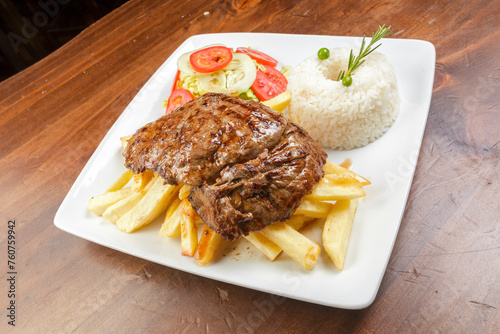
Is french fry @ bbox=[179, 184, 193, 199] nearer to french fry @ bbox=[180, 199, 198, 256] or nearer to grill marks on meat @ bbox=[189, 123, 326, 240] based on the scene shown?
french fry @ bbox=[180, 199, 198, 256]

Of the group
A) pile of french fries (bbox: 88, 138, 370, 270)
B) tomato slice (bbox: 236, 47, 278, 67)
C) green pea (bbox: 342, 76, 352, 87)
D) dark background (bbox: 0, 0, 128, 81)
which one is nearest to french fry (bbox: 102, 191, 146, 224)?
pile of french fries (bbox: 88, 138, 370, 270)

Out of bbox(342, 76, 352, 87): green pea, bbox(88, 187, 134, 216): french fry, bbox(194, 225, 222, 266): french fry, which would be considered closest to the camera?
bbox(194, 225, 222, 266): french fry

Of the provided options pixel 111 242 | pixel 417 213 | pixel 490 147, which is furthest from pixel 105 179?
pixel 490 147

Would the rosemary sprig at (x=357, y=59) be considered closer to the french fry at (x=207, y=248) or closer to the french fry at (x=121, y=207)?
the french fry at (x=207, y=248)

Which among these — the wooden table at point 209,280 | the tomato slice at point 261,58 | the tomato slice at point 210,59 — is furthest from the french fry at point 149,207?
the tomato slice at point 261,58

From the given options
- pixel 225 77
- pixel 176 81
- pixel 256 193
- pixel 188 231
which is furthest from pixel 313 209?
pixel 176 81

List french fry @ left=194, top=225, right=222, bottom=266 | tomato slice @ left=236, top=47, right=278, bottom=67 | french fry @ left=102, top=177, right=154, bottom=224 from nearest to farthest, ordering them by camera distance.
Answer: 1. french fry @ left=194, top=225, right=222, bottom=266
2. french fry @ left=102, top=177, right=154, bottom=224
3. tomato slice @ left=236, top=47, right=278, bottom=67

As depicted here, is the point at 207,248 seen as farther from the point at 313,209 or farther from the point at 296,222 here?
the point at 313,209
